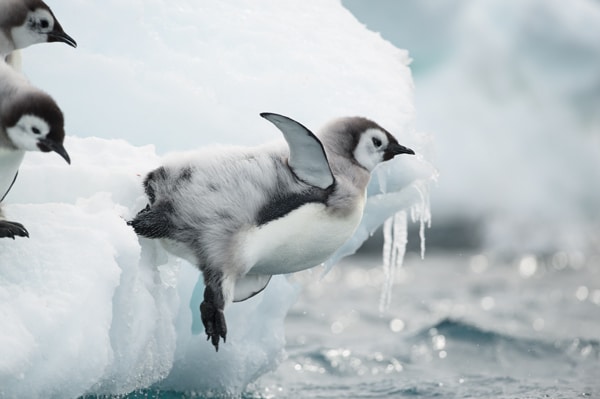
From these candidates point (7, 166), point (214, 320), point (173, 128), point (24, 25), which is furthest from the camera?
point (173, 128)

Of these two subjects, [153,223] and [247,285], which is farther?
[247,285]

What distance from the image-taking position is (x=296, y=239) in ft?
9.78

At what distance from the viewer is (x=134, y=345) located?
3.12 metres

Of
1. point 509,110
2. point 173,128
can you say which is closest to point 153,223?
point 173,128

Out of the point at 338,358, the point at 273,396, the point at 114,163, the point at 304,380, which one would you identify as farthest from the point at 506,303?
the point at 114,163

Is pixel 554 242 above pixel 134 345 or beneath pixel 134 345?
above

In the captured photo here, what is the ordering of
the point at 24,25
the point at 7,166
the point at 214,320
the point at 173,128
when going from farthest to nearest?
the point at 173,128 → the point at 24,25 → the point at 214,320 → the point at 7,166

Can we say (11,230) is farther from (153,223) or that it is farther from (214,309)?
(214,309)

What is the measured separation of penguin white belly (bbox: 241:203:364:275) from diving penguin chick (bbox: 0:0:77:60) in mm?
927

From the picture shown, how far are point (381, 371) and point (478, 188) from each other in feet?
39.6

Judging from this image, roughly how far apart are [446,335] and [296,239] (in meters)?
4.47

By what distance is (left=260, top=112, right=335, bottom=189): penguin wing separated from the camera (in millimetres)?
2816

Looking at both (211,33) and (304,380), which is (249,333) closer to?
(304,380)

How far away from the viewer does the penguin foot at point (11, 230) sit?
2.68m
